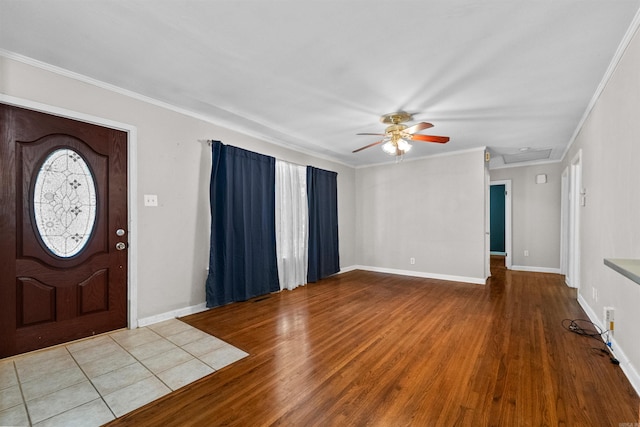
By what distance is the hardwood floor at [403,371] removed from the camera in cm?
156

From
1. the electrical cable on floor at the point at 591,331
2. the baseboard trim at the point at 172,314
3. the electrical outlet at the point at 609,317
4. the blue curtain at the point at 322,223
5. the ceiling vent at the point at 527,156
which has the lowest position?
the electrical cable on floor at the point at 591,331

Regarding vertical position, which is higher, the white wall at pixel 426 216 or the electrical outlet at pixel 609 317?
the white wall at pixel 426 216

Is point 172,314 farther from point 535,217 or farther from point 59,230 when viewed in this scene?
point 535,217

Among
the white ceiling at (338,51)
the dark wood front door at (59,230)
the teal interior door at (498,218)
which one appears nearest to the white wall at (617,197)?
the white ceiling at (338,51)

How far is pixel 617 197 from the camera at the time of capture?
2121mm

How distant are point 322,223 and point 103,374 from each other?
374 cm

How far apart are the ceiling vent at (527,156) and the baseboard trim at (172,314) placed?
598 centimetres

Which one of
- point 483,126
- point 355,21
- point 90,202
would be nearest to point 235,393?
point 90,202

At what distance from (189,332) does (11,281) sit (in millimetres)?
1442

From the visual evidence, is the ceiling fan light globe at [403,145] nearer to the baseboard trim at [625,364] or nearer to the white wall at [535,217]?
the baseboard trim at [625,364]

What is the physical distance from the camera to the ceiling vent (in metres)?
5.00

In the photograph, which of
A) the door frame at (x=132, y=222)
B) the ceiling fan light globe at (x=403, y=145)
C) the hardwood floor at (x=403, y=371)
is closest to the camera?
the hardwood floor at (x=403, y=371)

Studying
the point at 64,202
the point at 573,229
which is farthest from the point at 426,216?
the point at 64,202

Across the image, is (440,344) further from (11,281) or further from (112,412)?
(11,281)
